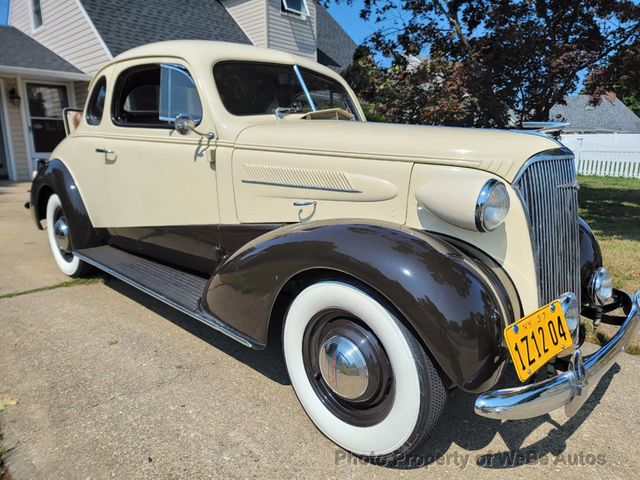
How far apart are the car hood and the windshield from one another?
1.15 feet

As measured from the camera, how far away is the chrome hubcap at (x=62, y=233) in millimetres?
4137

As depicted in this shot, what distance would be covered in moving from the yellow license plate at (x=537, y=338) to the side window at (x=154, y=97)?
2181mm

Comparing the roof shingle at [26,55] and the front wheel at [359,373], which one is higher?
the roof shingle at [26,55]

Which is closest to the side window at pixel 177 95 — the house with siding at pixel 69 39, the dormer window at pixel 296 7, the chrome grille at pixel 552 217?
the chrome grille at pixel 552 217

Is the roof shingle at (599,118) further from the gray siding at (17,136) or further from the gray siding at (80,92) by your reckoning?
the gray siding at (17,136)

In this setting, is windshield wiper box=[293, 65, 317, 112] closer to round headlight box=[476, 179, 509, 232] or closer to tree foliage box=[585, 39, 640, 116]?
round headlight box=[476, 179, 509, 232]

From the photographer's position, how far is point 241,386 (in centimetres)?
258

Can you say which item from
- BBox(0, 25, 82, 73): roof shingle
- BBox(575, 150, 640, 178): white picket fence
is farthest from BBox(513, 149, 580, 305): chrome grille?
BBox(575, 150, 640, 178): white picket fence

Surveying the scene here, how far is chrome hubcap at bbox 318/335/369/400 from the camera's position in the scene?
6.48 ft

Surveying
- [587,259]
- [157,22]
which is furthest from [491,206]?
[157,22]

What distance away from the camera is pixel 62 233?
4.18m

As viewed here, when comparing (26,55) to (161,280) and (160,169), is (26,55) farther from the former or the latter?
(161,280)

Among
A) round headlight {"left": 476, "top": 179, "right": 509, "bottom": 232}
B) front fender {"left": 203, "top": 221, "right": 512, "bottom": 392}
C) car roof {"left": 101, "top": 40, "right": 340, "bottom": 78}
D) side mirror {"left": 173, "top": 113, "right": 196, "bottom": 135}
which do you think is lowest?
front fender {"left": 203, "top": 221, "right": 512, "bottom": 392}

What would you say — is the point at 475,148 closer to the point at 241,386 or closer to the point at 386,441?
the point at 386,441
